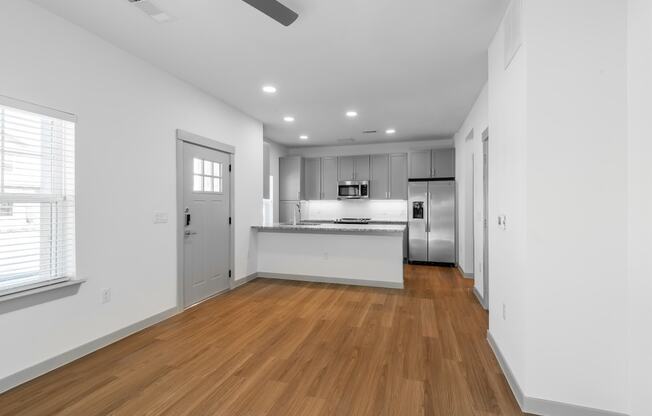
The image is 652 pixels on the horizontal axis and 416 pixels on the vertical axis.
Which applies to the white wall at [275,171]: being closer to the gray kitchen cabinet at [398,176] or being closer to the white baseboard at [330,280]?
the white baseboard at [330,280]

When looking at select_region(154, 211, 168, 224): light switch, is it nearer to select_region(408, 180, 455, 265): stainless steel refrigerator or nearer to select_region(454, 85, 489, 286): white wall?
select_region(454, 85, 489, 286): white wall

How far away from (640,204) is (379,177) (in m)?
5.50

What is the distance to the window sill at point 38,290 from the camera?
2111mm

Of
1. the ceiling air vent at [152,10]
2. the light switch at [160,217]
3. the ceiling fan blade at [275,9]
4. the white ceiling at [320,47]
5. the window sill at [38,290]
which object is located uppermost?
the white ceiling at [320,47]

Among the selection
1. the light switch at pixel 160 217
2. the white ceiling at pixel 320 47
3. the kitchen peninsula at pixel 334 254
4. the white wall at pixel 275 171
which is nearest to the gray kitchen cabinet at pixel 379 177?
the kitchen peninsula at pixel 334 254

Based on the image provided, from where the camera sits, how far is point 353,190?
716 centimetres

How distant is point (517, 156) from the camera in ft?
6.68

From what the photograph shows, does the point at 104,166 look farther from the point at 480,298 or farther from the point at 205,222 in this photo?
the point at 480,298

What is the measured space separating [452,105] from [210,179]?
3623mm

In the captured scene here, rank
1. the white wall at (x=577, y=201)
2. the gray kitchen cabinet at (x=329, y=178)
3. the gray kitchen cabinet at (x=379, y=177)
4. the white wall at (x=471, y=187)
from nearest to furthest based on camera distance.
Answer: the white wall at (x=577, y=201) < the white wall at (x=471, y=187) < the gray kitchen cabinet at (x=379, y=177) < the gray kitchen cabinet at (x=329, y=178)

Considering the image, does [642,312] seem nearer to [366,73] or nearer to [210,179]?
[366,73]

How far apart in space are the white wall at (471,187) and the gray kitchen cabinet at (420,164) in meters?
0.56

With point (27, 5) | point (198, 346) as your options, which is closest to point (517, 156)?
point (198, 346)

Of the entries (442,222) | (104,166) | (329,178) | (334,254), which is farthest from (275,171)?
(104,166)
